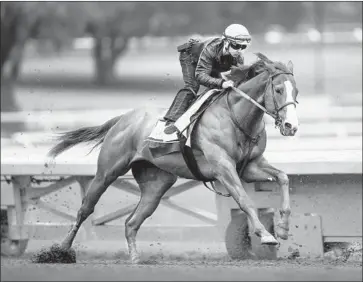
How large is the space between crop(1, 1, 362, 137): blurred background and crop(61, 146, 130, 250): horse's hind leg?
13043 millimetres

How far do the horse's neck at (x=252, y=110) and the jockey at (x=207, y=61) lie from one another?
6.0 inches

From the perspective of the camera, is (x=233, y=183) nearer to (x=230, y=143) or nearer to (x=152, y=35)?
(x=230, y=143)

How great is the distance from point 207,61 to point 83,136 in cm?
179

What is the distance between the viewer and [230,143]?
783 centimetres

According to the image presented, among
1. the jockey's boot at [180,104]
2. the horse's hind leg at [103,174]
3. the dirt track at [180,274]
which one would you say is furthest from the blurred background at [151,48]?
the dirt track at [180,274]

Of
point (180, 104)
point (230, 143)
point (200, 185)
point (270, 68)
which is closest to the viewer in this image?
point (270, 68)

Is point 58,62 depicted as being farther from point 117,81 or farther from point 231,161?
point 231,161

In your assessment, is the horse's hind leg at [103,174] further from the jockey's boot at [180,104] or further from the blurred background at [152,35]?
the blurred background at [152,35]

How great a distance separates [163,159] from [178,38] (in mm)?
23004

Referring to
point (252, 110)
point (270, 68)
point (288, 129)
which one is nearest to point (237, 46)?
point (270, 68)

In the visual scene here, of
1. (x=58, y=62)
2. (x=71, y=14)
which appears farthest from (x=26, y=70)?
(x=71, y=14)

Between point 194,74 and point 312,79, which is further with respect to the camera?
point 312,79

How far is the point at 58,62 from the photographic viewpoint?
40438 mm

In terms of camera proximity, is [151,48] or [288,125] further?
[151,48]
